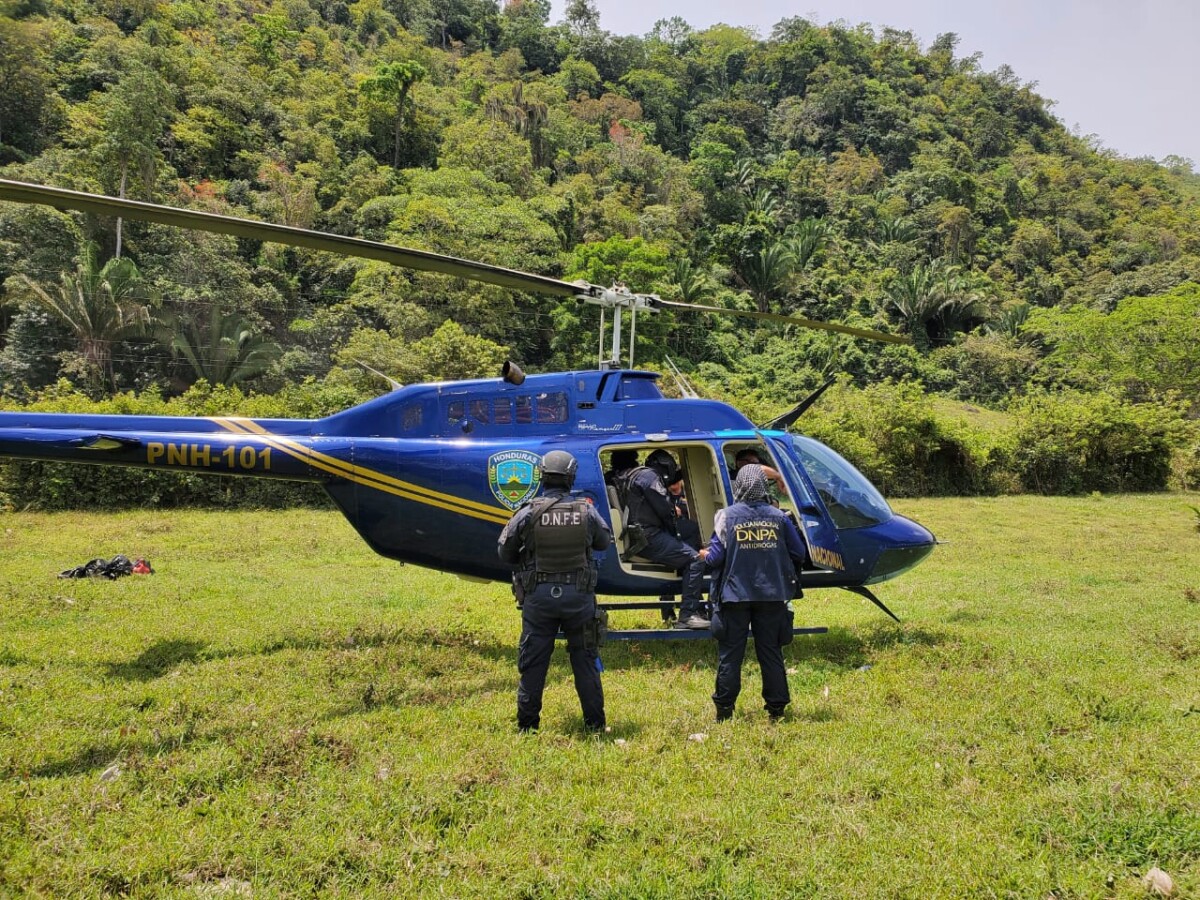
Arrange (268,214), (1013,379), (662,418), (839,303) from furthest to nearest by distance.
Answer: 1. (839,303)
2. (1013,379)
3. (268,214)
4. (662,418)

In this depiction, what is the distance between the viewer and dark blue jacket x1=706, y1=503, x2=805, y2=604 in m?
4.88

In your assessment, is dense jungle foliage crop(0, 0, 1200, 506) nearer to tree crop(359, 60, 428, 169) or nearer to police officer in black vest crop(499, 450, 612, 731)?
tree crop(359, 60, 428, 169)

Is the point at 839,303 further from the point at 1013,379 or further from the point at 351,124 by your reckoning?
the point at 351,124

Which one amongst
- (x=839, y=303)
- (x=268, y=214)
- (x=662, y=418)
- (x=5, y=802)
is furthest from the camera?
(x=839, y=303)

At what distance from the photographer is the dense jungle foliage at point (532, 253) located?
2472cm

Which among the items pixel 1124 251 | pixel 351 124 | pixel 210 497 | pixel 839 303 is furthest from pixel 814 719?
pixel 1124 251

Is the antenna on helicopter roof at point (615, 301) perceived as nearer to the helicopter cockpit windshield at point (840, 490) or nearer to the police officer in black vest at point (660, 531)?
the police officer in black vest at point (660, 531)

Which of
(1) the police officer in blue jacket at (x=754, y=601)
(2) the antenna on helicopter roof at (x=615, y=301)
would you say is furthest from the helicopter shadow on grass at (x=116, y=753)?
(2) the antenna on helicopter roof at (x=615, y=301)

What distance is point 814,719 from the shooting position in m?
4.93

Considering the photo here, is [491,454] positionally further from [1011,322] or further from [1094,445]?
[1011,322]

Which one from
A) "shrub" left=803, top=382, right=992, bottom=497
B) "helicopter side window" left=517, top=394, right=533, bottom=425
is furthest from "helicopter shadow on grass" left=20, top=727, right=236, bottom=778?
"shrub" left=803, top=382, right=992, bottom=497

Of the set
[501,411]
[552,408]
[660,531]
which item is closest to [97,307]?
[501,411]

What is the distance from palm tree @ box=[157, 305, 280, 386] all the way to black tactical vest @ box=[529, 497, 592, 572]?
113 ft

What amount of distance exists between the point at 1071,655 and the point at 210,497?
1957cm
